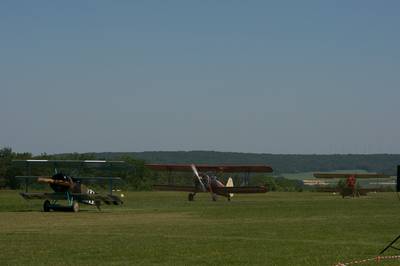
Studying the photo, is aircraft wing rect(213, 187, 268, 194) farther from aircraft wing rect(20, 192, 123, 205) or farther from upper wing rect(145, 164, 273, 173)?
aircraft wing rect(20, 192, 123, 205)

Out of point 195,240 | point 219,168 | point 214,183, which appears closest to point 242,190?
point 214,183

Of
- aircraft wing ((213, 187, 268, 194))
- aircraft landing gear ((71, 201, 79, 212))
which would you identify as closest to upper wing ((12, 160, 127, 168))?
aircraft landing gear ((71, 201, 79, 212))

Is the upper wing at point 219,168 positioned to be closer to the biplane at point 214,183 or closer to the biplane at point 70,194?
the biplane at point 214,183

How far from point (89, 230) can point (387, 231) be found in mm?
8378

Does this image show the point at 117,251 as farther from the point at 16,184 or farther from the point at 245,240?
the point at 16,184

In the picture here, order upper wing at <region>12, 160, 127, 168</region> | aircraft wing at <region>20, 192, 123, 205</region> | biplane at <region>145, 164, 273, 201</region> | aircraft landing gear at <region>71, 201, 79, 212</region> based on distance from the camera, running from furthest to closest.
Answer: biplane at <region>145, 164, 273, 201</region>, upper wing at <region>12, 160, 127, 168</region>, aircraft wing at <region>20, 192, 123, 205</region>, aircraft landing gear at <region>71, 201, 79, 212</region>

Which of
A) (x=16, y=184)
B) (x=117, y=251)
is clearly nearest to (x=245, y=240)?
(x=117, y=251)

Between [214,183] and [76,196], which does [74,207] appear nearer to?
[76,196]

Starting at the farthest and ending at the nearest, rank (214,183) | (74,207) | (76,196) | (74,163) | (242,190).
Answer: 1. (214,183)
2. (242,190)
3. (74,163)
4. (76,196)
5. (74,207)

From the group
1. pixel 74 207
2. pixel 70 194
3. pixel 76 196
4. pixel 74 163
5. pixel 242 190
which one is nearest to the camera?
pixel 74 207

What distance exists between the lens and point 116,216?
32250 millimetres

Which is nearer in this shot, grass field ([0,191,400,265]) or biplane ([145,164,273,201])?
grass field ([0,191,400,265])

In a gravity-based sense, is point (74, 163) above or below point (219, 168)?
below

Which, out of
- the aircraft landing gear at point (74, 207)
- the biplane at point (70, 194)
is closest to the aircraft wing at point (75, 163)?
the biplane at point (70, 194)
